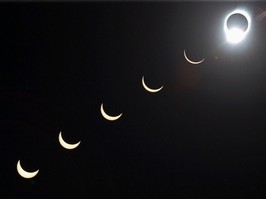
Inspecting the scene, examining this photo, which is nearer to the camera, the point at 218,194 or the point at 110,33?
the point at 218,194

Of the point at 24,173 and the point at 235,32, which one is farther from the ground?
the point at 235,32

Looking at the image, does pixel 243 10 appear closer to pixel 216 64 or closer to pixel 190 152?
pixel 216 64

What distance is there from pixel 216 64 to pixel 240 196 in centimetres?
103

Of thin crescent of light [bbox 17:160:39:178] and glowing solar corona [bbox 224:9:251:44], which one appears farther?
glowing solar corona [bbox 224:9:251:44]

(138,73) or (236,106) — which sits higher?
(138,73)

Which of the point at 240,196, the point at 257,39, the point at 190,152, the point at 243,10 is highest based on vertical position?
the point at 243,10

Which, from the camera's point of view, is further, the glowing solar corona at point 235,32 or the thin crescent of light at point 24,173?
the glowing solar corona at point 235,32

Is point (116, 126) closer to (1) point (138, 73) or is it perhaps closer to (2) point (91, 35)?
(1) point (138, 73)

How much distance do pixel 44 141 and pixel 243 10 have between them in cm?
189

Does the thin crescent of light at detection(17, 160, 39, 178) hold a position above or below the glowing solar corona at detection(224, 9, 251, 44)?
below

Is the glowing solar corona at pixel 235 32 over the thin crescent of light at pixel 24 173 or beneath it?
over

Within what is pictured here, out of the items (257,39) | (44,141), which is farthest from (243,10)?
(44,141)

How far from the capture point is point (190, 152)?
7.61ft

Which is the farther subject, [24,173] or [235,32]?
[235,32]
